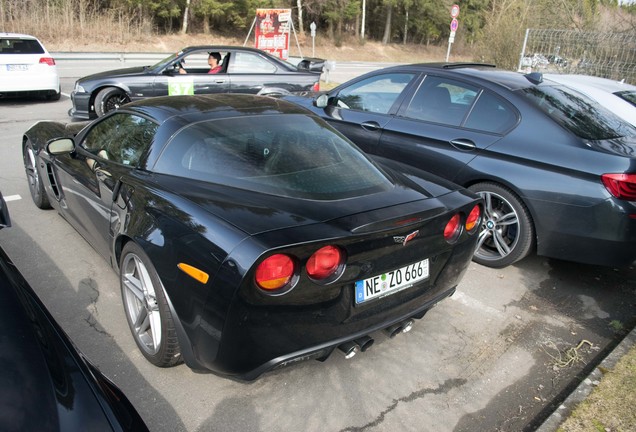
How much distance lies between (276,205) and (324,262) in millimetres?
420

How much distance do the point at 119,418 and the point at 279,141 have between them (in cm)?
191

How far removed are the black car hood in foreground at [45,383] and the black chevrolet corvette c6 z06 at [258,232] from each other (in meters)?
0.65

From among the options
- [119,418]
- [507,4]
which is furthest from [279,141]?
[507,4]

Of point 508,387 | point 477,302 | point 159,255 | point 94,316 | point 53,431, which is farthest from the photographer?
point 477,302

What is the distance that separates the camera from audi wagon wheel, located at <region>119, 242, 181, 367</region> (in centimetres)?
260

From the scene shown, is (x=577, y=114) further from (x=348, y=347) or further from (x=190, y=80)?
(x=190, y=80)

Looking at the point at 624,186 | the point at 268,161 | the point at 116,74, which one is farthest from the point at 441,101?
the point at 116,74

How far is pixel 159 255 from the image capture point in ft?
8.42

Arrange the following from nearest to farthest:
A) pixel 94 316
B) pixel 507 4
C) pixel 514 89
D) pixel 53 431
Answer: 1. pixel 53 431
2. pixel 94 316
3. pixel 514 89
4. pixel 507 4

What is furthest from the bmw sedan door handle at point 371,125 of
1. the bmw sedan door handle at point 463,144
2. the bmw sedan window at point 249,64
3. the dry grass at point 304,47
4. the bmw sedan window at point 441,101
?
the dry grass at point 304,47

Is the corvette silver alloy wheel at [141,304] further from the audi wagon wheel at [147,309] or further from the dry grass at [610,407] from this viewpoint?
the dry grass at [610,407]

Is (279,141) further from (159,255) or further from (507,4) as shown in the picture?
(507,4)

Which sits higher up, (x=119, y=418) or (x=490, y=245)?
(x=119, y=418)

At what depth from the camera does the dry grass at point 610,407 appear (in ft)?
8.29
